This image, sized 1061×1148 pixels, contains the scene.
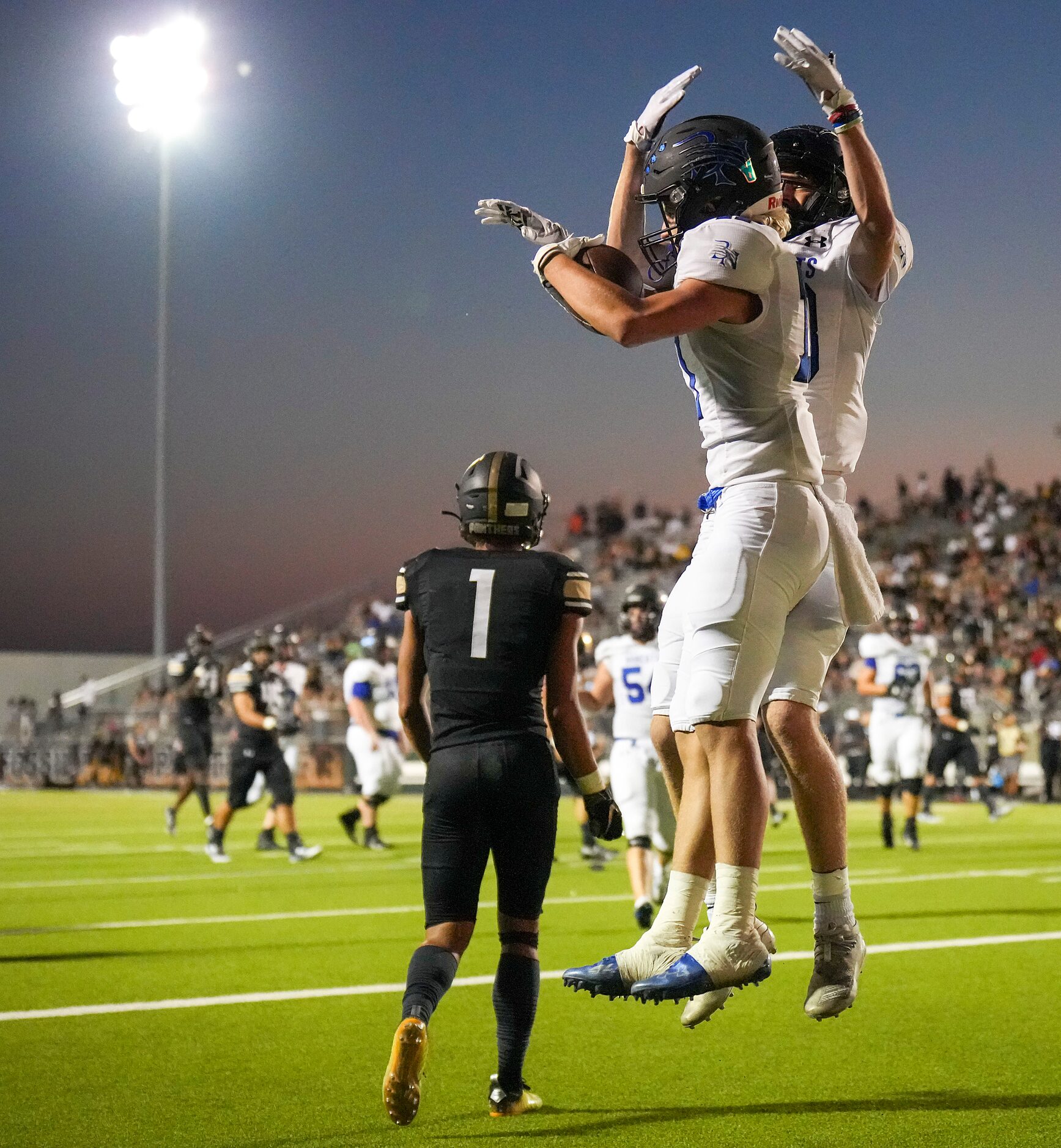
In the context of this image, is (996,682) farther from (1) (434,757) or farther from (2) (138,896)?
(1) (434,757)

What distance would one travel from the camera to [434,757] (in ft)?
16.0

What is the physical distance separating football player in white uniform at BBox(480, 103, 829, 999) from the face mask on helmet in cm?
116

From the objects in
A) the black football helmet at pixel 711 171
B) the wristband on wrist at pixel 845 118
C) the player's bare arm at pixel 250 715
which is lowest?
the player's bare arm at pixel 250 715

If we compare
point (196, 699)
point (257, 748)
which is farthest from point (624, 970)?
point (196, 699)

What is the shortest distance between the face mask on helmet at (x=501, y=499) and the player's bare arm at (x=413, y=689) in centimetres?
36

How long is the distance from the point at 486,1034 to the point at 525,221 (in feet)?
12.4

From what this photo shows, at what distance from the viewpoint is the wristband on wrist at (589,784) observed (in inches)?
194

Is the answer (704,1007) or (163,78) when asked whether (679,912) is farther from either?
(163,78)

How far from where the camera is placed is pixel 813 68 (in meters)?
3.75

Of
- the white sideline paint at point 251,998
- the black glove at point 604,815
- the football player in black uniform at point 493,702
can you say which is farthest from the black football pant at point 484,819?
the white sideline paint at point 251,998

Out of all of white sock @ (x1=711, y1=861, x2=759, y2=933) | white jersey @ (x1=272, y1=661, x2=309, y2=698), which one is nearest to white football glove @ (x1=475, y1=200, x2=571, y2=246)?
white sock @ (x1=711, y1=861, x2=759, y2=933)

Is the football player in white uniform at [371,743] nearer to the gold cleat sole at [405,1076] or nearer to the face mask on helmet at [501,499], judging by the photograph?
the face mask on helmet at [501,499]

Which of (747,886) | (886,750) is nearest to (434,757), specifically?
(747,886)

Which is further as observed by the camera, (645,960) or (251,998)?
(251,998)
